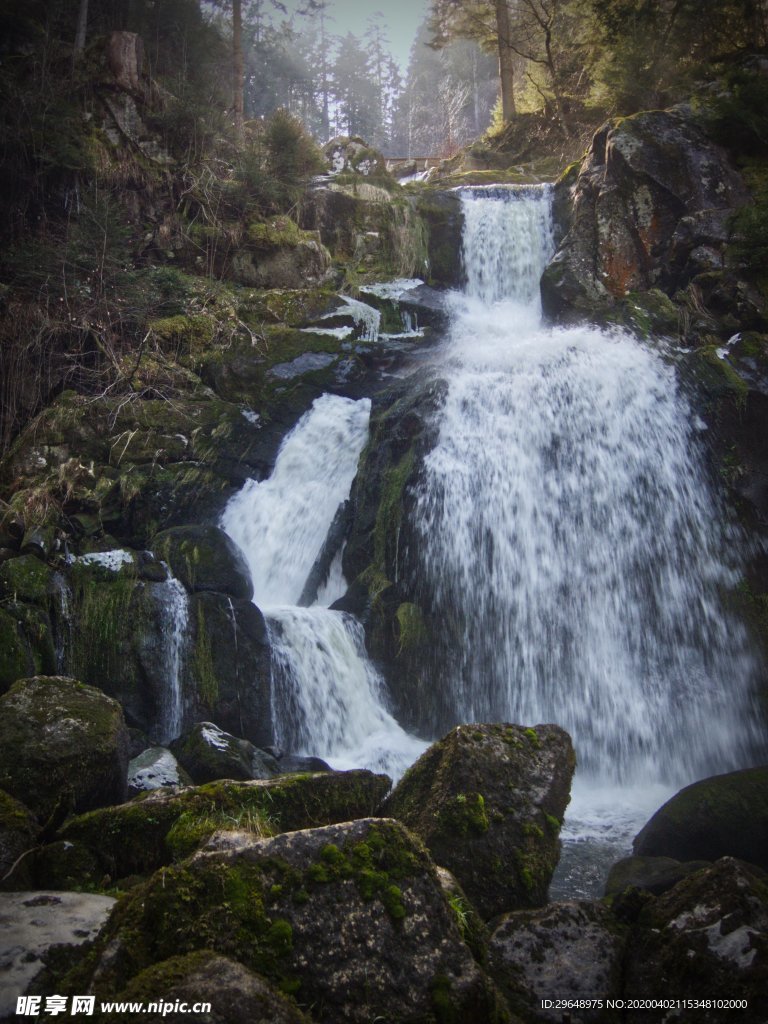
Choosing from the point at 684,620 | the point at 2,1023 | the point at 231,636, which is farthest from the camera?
the point at 684,620

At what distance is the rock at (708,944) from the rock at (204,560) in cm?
689

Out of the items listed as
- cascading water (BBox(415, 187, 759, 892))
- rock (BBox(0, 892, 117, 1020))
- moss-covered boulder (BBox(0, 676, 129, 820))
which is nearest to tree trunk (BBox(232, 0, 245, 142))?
cascading water (BBox(415, 187, 759, 892))

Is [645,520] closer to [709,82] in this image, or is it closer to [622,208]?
[622,208]

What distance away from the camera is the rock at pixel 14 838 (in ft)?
12.4

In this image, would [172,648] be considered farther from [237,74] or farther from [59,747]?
[237,74]

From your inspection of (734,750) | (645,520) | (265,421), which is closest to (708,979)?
(734,750)

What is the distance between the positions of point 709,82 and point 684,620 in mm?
14001

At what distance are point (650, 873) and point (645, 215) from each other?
14.0 m

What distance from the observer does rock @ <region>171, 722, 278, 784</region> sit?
6.53 metres

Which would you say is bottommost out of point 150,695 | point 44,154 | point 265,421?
point 150,695

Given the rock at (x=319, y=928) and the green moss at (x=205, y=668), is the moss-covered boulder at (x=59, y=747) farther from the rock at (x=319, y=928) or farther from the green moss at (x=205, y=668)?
the rock at (x=319, y=928)

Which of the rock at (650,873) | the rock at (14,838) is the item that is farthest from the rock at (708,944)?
the rock at (14,838)

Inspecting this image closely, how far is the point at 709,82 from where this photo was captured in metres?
15.5

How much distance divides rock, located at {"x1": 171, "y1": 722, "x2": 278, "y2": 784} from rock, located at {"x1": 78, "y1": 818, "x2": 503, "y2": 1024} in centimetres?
399
